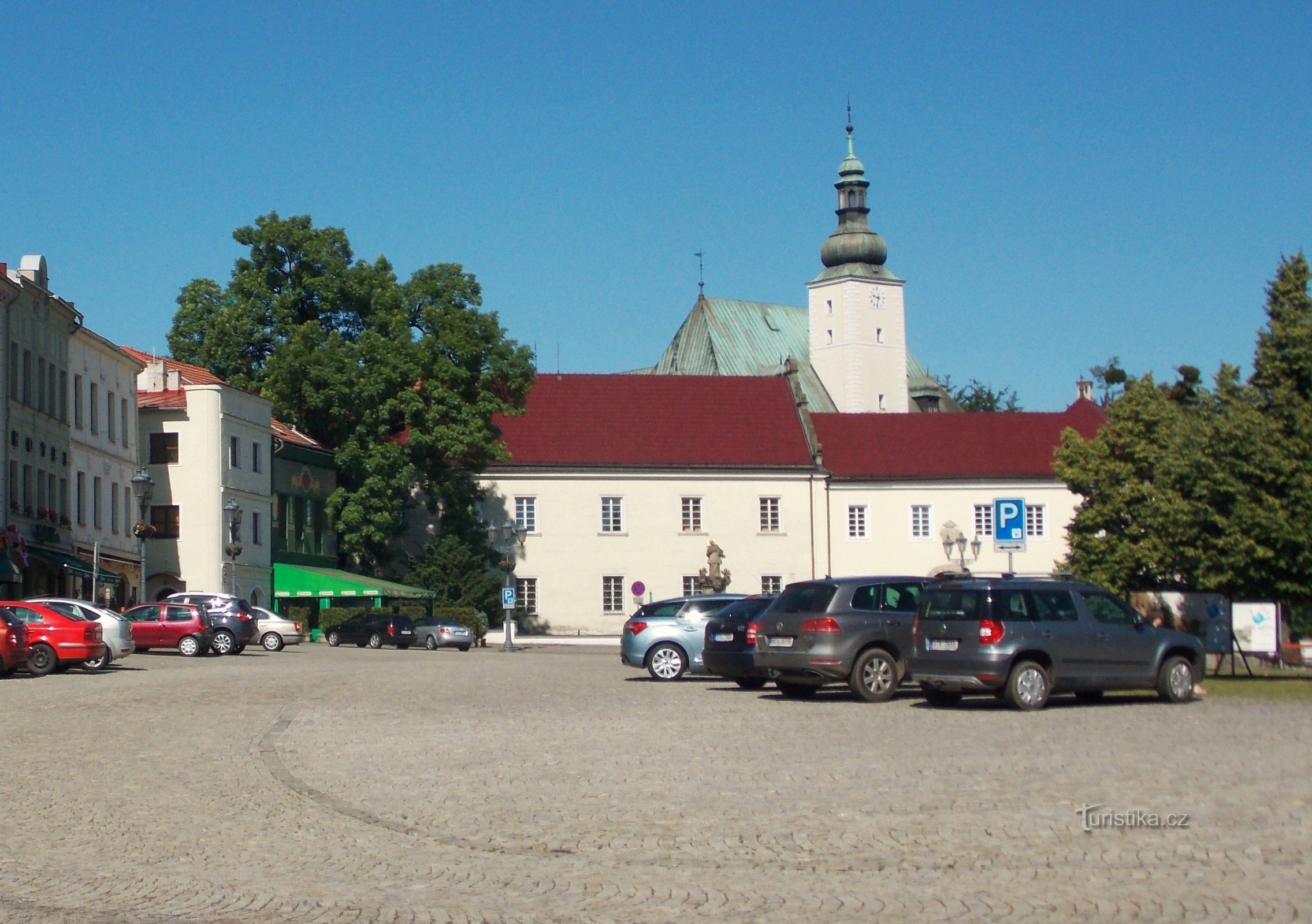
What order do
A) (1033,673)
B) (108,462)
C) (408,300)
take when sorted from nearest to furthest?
(1033,673) < (108,462) < (408,300)

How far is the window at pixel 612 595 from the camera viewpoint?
266 feet

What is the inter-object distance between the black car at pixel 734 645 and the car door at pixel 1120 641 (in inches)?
222

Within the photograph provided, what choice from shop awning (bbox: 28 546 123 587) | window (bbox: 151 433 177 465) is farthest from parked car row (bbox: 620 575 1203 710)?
window (bbox: 151 433 177 465)

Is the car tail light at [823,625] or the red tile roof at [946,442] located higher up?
the red tile roof at [946,442]

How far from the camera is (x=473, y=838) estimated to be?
39.0 feet

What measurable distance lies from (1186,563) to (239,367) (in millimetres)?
49354

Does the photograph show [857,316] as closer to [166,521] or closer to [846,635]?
[166,521]

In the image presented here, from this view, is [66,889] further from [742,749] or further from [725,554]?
[725,554]

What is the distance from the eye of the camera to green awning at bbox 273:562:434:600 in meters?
69.4

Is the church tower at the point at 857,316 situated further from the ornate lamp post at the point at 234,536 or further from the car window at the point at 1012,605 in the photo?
the car window at the point at 1012,605

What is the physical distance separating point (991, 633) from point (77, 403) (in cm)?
4601

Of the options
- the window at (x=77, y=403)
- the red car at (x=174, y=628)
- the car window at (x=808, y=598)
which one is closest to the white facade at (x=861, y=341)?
Answer: the window at (x=77, y=403)

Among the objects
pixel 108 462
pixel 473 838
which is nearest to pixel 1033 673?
pixel 473 838

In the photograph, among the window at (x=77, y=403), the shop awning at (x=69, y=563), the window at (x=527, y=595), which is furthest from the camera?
the window at (x=527, y=595)
